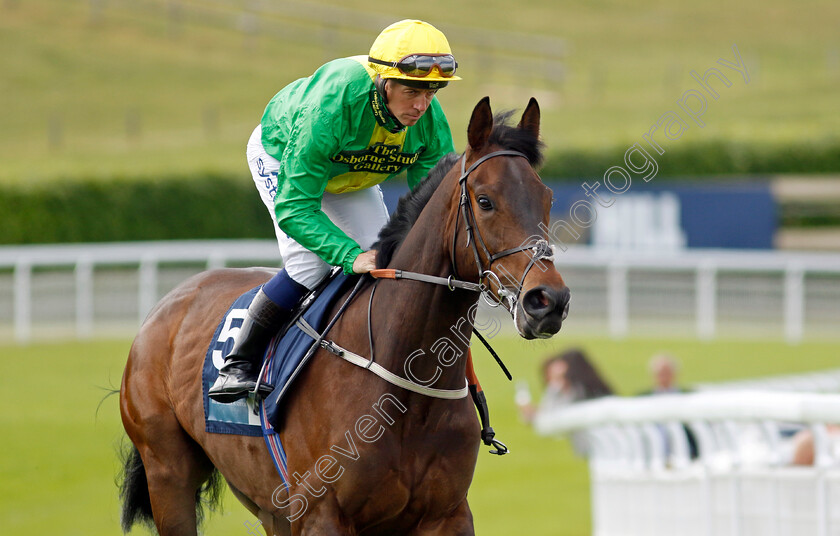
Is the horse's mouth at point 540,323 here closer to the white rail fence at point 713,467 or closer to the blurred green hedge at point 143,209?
the white rail fence at point 713,467

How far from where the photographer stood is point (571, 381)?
8.32m

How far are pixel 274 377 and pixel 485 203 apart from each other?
3.22 ft

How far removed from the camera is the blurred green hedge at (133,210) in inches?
687

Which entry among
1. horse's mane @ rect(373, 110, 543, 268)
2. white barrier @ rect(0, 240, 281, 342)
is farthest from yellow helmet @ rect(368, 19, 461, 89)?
white barrier @ rect(0, 240, 281, 342)

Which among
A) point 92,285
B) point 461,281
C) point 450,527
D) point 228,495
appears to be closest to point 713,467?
point 450,527

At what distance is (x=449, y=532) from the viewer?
331 centimetres

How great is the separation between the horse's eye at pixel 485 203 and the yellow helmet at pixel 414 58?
1.54ft

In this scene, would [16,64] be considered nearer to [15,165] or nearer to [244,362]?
[15,165]

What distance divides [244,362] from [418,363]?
0.67 m

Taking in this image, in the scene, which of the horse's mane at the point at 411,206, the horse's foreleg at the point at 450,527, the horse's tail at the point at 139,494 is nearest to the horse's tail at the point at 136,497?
the horse's tail at the point at 139,494

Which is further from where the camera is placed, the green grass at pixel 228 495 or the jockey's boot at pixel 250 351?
the green grass at pixel 228 495

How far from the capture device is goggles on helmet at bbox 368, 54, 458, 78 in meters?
3.26

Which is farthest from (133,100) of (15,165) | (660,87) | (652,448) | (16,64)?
(652,448)

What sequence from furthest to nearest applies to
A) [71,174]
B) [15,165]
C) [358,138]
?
[15,165] → [71,174] → [358,138]
